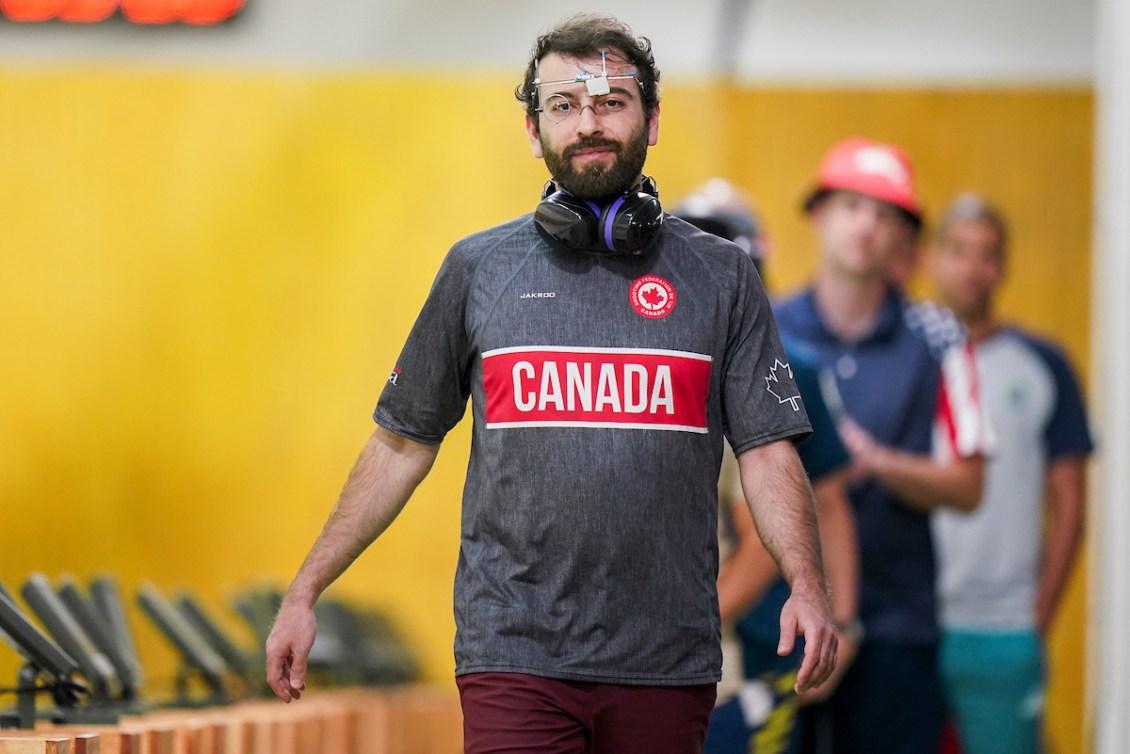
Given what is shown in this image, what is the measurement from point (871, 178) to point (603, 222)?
2.97 m

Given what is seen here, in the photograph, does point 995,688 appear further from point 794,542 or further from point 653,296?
point 653,296

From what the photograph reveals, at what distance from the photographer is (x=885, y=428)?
5578mm

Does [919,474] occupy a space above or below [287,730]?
above

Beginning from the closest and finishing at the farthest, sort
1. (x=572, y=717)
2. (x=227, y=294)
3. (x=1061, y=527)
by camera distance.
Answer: (x=572, y=717) → (x=1061, y=527) → (x=227, y=294)

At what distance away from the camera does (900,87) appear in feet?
31.1

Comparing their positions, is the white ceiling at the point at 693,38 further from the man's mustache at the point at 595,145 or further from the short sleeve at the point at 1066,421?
the man's mustache at the point at 595,145

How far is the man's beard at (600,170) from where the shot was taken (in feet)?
10.4

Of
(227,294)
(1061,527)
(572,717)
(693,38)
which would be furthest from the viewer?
(227,294)

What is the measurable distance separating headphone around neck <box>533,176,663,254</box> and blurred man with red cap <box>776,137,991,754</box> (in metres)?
2.03

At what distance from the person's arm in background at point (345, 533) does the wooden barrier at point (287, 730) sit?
51cm

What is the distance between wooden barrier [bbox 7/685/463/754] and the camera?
3537mm

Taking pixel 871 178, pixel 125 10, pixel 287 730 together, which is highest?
pixel 125 10

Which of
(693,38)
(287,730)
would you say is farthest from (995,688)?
(693,38)

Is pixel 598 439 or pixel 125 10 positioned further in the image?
pixel 125 10
